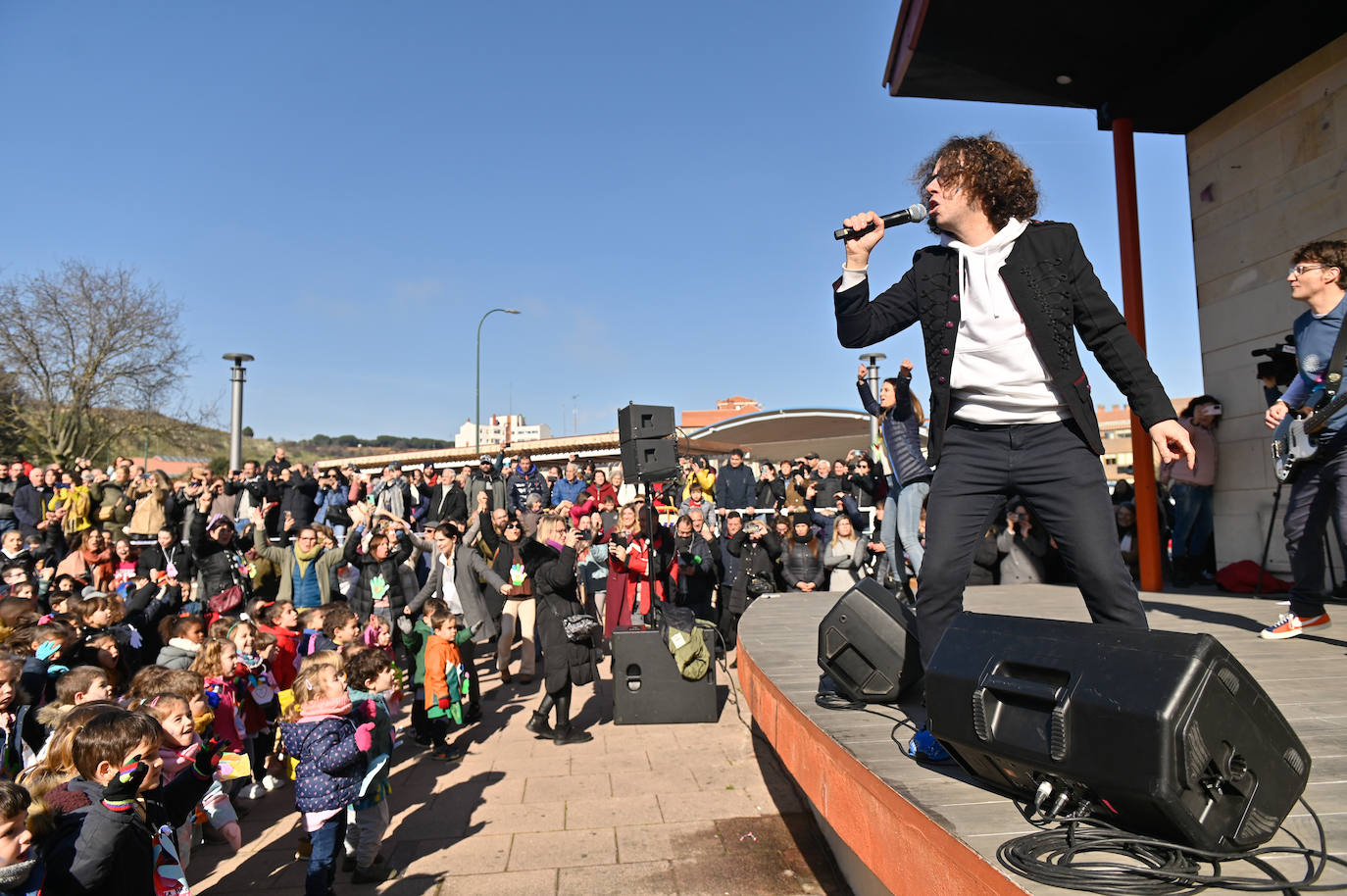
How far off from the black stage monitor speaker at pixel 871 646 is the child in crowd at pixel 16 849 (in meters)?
2.84

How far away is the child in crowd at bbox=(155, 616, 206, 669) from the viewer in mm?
5789

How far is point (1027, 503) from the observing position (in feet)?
Result: 8.67

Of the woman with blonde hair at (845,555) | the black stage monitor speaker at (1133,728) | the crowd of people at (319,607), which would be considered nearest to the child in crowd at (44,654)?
the crowd of people at (319,607)

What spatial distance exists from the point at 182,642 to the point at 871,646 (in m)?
4.78

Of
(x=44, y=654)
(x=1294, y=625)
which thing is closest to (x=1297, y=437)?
(x=1294, y=625)

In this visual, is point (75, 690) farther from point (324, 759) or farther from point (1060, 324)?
point (1060, 324)

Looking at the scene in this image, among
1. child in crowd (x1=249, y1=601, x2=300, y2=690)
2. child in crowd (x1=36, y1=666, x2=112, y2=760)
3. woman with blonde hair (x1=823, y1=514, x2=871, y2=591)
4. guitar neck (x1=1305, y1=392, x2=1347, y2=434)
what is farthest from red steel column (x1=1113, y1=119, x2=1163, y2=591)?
child in crowd (x1=36, y1=666, x2=112, y2=760)

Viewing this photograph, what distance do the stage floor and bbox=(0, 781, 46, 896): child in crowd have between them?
2.58 meters

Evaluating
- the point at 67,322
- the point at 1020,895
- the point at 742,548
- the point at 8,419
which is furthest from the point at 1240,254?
the point at 8,419

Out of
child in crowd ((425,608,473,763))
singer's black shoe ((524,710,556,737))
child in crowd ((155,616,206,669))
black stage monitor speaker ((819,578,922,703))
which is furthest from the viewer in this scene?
singer's black shoe ((524,710,556,737))

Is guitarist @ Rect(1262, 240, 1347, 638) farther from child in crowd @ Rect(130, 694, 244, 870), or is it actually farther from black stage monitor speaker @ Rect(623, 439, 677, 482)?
child in crowd @ Rect(130, 694, 244, 870)

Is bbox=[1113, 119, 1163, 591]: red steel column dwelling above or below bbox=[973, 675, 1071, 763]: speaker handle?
above

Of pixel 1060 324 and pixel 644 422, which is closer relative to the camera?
pixel 1060 324

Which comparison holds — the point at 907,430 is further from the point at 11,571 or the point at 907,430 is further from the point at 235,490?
the point at 235,490
